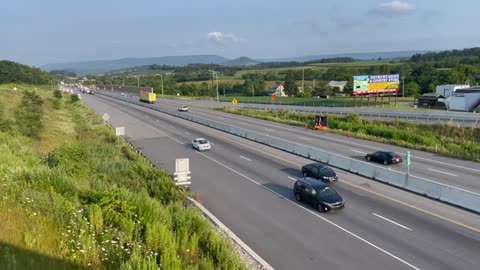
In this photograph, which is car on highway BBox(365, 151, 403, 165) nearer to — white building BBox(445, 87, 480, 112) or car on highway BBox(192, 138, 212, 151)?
car on highway BBox(192, 138, 212, 151)

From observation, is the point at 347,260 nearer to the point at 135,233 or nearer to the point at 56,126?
the point at 135,233

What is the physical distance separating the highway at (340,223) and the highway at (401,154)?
219 inches

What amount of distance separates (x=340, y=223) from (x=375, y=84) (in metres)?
59.1

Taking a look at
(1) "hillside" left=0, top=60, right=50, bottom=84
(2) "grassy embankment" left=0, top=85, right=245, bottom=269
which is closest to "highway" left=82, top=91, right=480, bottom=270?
(2) "grassy embankment" left=0, top=85, right=245, bottom=269

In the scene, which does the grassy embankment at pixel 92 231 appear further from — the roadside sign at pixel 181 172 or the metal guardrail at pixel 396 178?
the metal guardrail at pixel 396 178

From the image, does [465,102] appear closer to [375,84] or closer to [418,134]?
[375,84]

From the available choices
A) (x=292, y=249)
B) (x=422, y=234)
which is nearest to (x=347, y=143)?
(x=422, y=234)

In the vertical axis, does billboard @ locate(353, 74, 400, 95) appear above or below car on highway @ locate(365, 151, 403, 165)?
above

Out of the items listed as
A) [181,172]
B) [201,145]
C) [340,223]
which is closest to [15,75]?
[201,145]

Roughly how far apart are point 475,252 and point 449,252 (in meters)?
0.97

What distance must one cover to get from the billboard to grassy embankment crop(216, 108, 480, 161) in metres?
15.5

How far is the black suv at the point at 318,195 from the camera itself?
19.7m

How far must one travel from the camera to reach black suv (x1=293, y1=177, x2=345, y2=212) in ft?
64.5

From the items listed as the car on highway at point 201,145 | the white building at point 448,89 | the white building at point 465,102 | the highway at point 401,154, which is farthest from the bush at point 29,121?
the white building at point 448,89
